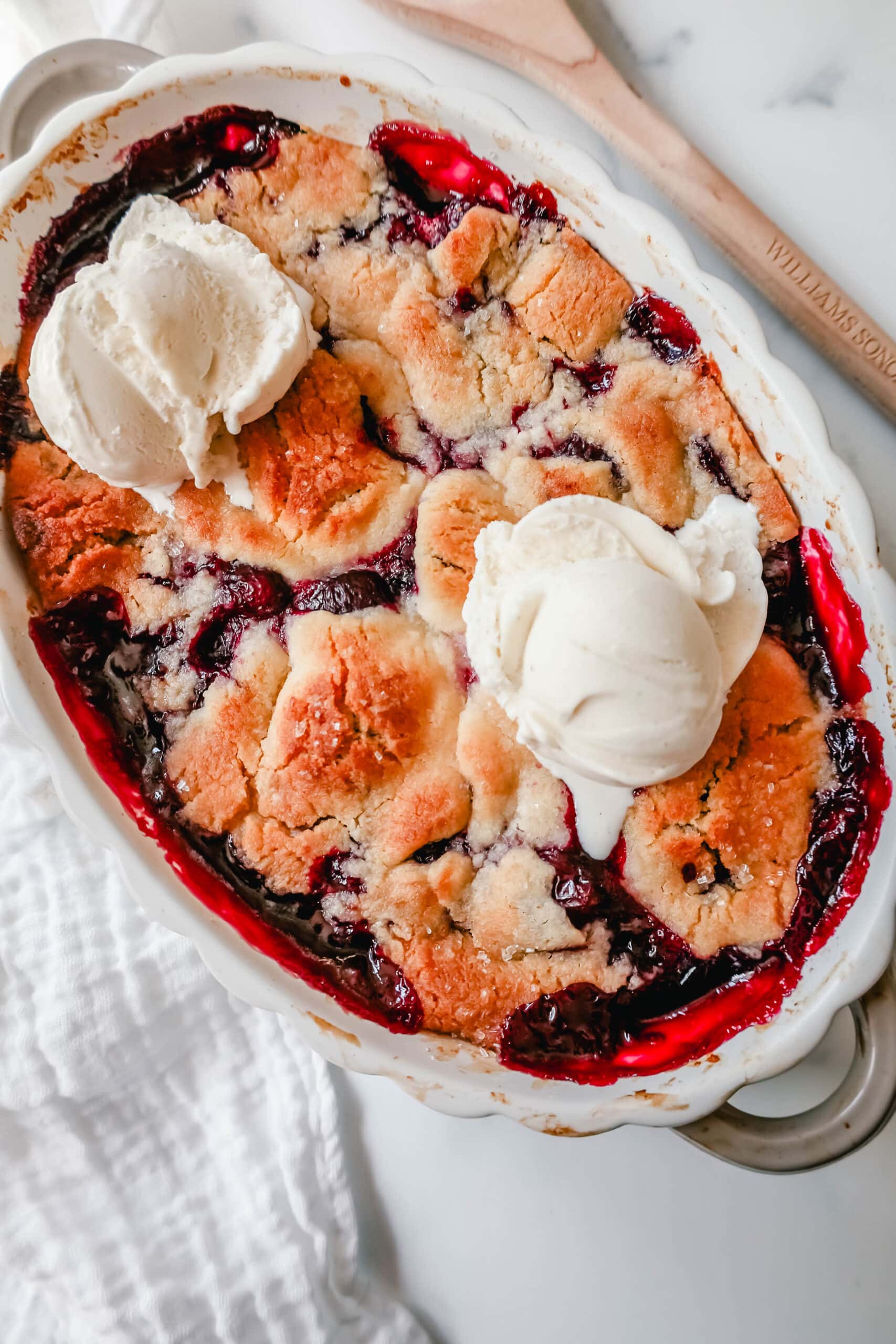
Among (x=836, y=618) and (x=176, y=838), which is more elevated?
(x=836, y=618)

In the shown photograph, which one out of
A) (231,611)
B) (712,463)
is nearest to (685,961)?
(712,463)

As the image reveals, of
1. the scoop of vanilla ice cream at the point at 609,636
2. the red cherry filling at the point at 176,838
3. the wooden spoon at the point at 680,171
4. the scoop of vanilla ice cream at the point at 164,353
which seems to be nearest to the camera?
the scoop of vanilla ice cream at the point at 609,636

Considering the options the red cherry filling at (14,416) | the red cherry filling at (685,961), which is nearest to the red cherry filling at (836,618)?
the red cherry filling at (685,961)

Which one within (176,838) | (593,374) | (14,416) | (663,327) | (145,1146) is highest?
(663,327)

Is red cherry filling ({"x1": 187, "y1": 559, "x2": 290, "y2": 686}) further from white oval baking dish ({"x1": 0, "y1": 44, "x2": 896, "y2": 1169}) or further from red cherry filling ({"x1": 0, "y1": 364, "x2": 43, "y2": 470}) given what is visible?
red cherry filling ({"x1": 0, "y1": 364, "x2": 43, "y2": 470})

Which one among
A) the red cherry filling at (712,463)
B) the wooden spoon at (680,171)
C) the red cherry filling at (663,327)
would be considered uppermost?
the wooden spoon at (680,171)

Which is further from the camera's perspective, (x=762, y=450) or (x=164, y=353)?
(x=762, y=450)

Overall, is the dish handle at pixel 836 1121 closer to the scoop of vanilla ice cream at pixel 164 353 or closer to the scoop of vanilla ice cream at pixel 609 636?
the scoop of vanilla ice cream at pixel 609 636

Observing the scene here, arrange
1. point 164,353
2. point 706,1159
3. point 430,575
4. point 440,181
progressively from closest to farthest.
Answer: point 164,353, point 430,575, point 440,181, point 706,1159

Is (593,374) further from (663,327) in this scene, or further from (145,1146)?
(145,1146)
